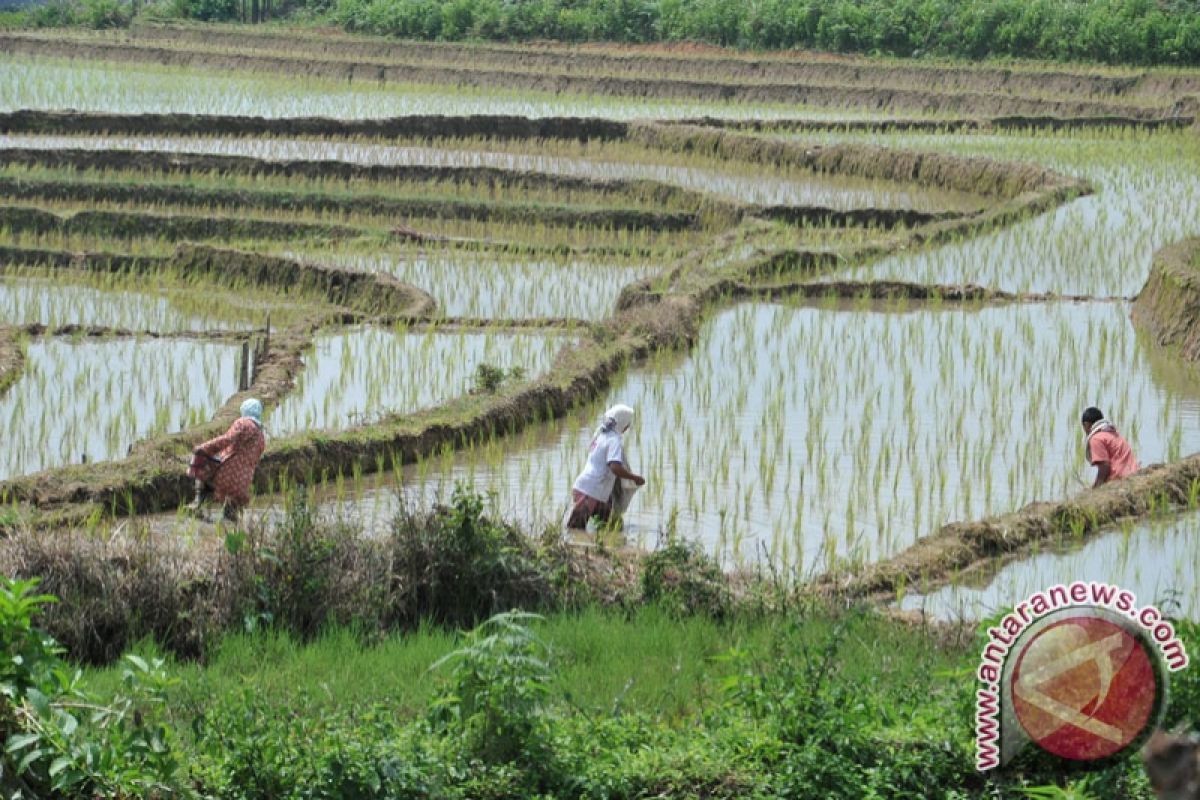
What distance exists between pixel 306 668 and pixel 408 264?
9.65m

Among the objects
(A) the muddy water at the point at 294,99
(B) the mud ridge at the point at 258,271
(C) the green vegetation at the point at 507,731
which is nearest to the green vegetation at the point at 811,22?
(A) the muddy water at the point at 294,99

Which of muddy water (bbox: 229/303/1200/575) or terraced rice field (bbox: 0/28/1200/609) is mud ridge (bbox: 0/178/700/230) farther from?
muddy water (bbox: 229/303/1200/575)

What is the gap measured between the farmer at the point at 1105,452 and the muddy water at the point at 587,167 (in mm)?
9491

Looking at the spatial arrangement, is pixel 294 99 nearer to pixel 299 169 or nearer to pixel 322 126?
pixel 322 126

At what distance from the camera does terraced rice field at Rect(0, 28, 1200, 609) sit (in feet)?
28.5

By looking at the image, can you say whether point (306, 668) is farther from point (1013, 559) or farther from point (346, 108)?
point (346, 108)

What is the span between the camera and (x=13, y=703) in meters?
4.35

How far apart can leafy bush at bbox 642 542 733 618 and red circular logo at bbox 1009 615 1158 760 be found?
2087 mm

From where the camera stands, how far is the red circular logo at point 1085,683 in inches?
149

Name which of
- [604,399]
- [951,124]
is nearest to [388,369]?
[604,399]

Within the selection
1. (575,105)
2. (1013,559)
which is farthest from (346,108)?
(1013,559)

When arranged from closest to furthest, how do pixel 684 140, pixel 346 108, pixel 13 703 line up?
pixel 13 703, pixel 684 140, pixel 346 108

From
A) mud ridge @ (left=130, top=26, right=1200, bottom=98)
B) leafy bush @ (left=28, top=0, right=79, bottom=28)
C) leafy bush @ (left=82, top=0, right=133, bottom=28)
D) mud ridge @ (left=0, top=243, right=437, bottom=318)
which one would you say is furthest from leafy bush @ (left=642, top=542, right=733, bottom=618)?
leafy bush @ (left=28, top=0, right=79, bottom=28)

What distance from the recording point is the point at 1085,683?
386 centimetres
